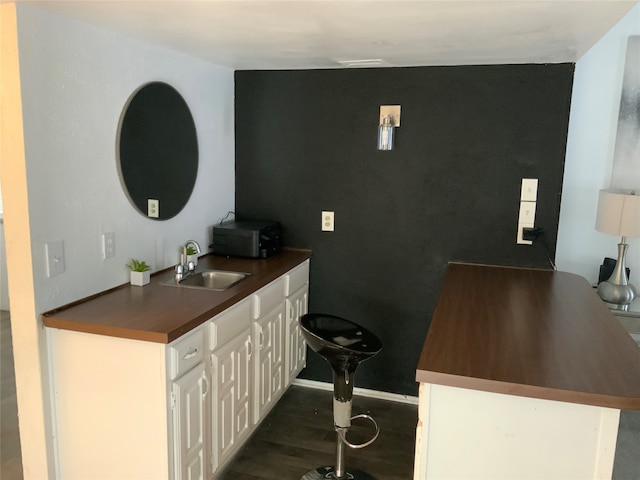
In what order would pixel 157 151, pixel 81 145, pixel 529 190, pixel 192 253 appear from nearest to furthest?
pixel 81 145 < pixel 157 151 < pixel 192 253 < pixel 529 190

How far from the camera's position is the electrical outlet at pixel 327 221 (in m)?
3.40

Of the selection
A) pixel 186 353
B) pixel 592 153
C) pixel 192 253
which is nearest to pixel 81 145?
pixel 192 253

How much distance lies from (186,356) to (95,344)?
35 centimetres

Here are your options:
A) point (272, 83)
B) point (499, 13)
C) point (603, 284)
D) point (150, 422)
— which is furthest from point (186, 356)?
point (603, 284)

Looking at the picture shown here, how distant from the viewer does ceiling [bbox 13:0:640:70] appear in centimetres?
183

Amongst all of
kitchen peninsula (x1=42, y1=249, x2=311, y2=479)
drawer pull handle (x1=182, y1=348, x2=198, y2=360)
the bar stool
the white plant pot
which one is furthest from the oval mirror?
the bar stool

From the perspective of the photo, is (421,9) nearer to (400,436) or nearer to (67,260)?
(67,260)

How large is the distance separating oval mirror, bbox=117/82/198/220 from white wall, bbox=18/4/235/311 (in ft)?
0.16

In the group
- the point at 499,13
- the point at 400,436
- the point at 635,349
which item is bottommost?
the point at 400,436

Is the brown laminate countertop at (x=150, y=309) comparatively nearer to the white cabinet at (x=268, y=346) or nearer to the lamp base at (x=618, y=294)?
the white cabinet at (x=268, y=346)

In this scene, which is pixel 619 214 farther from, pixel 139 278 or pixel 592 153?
pixel 139 278

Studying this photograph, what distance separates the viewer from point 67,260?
213 centimetres

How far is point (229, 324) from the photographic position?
7.86 ft

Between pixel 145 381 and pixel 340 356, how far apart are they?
0.82m
